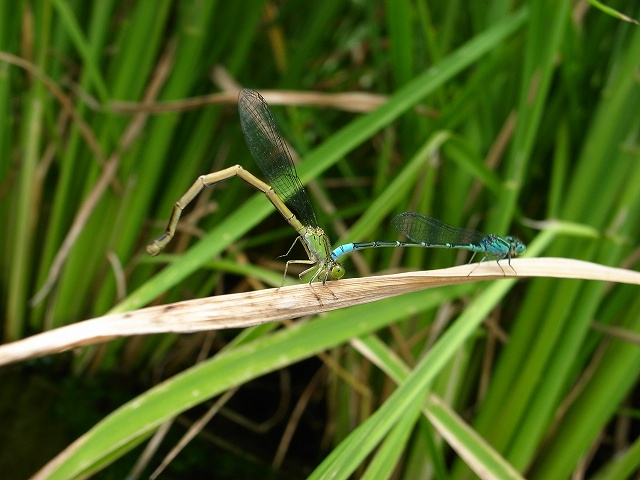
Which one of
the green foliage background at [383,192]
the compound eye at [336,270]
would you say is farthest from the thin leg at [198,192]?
the compound eye at [336,270]

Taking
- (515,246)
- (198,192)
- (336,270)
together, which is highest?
(198,192)

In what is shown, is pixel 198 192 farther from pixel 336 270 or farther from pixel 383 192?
pixel 383 192

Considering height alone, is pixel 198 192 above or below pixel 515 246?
above

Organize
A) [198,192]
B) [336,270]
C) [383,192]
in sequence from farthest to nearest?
[383,192]
[198,192]
[336,270]

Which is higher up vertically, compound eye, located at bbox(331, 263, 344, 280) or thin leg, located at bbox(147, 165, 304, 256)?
thin leg, located at bbox(147, 165, 304, 256)

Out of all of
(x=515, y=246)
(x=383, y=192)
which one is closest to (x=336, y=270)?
(x=383, y=192)

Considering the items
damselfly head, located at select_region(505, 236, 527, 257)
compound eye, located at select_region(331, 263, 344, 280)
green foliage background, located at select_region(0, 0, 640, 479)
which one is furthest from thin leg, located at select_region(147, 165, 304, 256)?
damselfly head, located at select_region(505, 236, 527, 257)

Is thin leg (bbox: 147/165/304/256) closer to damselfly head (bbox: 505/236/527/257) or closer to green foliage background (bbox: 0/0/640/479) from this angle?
green foliage background (bbox: 0/0/640/479)
